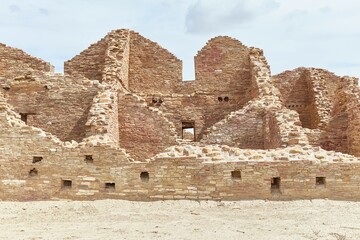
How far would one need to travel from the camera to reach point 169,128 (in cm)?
1417

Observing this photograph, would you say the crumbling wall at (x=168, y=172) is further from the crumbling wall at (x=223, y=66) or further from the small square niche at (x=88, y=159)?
the crumbling wall at (x=223, y=66)

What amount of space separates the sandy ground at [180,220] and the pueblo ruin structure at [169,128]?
0.38 meters

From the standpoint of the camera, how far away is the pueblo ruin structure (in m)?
10.1

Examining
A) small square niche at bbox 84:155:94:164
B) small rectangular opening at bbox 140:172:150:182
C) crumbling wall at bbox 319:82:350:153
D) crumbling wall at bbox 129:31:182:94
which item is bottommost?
small rectangular opening at bbox 140:172:150:182

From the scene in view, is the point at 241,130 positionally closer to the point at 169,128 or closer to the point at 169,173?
the point at 169,128

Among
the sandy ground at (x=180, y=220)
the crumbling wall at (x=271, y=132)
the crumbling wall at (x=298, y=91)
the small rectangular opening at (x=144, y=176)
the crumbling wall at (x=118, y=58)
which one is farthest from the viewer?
the crumbling wall at (x=298, y=91)

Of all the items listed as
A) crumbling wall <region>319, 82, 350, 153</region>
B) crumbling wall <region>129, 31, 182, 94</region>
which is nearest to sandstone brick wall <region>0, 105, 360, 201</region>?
crumbling wall <region>319, 82, 350, 153</region>

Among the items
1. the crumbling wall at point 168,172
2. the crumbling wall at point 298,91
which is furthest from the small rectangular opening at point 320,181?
the crumbling wall at point 298,91

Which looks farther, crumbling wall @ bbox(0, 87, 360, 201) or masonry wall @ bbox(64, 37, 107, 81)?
masonry wall @ bbox(64, 37, 107, 81)

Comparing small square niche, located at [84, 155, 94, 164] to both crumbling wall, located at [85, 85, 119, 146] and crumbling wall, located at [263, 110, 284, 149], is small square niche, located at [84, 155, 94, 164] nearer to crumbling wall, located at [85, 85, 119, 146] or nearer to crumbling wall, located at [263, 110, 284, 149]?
crumbling wall, located at [85, 85, 119, 146]

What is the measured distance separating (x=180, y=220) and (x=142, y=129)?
5882 mm

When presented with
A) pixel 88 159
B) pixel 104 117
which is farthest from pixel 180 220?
pixel 104 117

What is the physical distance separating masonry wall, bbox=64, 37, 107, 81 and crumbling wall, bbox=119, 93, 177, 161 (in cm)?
451

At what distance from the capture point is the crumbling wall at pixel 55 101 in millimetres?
14359
